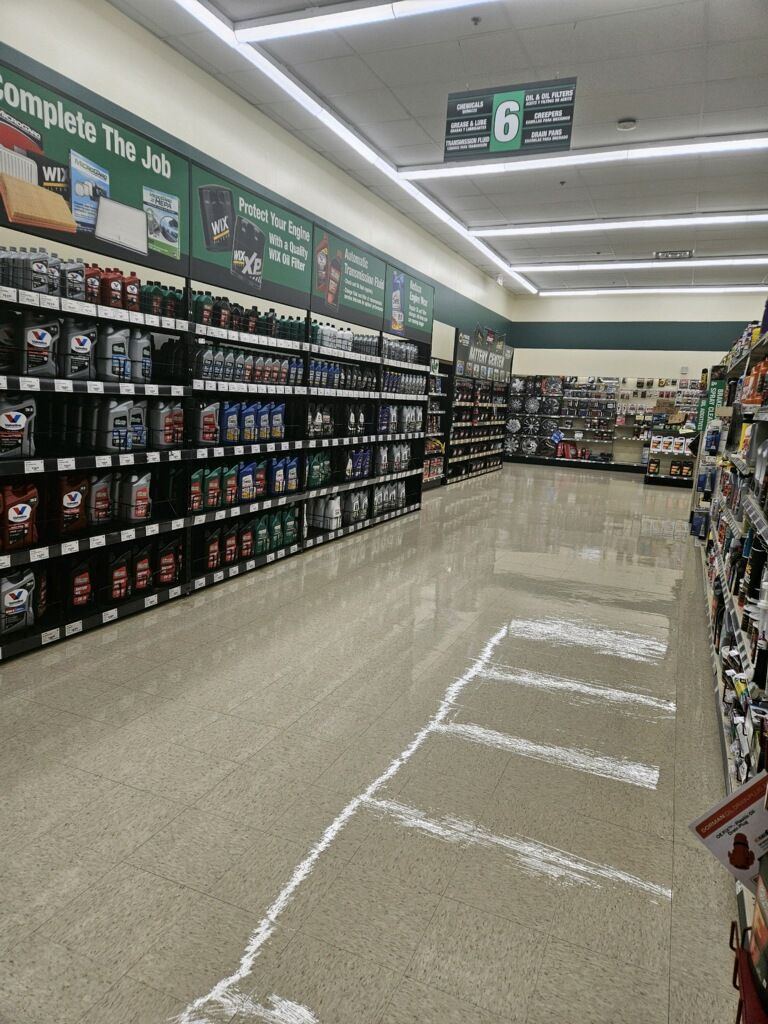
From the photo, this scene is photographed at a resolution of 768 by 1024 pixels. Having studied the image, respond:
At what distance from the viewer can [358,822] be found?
2225mm

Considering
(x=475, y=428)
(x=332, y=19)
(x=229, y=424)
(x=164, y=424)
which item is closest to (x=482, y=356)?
(x=475, y=428)

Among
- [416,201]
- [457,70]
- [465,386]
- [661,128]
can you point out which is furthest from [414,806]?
[465,386]

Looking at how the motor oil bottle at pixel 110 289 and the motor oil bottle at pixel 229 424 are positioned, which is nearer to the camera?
the motor oil bottle at pixel 110 289

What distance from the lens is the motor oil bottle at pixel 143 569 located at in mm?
Answer: 4129

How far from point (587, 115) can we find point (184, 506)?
5.53 metres

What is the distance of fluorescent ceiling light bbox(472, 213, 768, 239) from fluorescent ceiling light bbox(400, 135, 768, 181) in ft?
8.43

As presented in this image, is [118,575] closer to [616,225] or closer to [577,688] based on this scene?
[577,688]

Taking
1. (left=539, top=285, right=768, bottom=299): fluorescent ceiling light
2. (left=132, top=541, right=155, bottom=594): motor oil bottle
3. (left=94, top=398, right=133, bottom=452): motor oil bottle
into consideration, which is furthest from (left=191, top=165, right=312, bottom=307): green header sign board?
(left=539, top=285, right=768, bottom=299): fluorescent ceiling light

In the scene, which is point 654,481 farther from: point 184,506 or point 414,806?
point 414,806

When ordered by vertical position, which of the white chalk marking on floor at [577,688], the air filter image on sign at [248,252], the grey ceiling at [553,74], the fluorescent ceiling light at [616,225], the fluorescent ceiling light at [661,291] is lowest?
the white chalk marking on floor at [577,688]

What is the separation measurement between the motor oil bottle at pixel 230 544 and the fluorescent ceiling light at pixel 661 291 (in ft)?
44.5

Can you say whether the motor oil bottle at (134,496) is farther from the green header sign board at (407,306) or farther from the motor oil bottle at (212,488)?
the green header sign board at (407,306)

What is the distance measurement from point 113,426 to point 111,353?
42 cm

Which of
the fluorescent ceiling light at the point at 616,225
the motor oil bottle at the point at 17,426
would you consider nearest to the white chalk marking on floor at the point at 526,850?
the motor oil bottle at the point at 17,426
